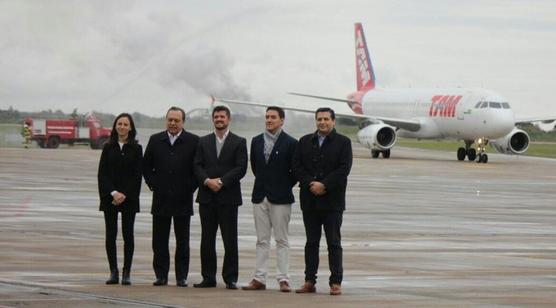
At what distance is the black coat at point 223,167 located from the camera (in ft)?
51.8

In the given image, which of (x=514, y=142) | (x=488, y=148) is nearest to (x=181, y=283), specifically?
(x=514, y=142)

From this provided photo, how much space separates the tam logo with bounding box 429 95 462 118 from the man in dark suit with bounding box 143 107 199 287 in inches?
2068

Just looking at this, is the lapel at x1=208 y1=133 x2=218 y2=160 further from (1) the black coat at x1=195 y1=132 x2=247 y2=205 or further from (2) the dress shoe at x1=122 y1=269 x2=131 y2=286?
(2) the dress shoe at x1=122 y1=269 x2=131 y2=286

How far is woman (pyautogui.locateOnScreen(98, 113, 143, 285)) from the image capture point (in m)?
16.0

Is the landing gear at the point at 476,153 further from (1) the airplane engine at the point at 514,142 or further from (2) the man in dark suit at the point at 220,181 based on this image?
(2) the man in dark suit at the point at 220,181

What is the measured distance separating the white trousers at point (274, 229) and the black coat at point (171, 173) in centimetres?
89

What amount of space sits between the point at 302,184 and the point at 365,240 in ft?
22.2

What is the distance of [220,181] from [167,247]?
3.51 ft

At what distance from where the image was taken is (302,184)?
15531 millimetres

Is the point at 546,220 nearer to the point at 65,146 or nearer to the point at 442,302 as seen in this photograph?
the point at 442,302

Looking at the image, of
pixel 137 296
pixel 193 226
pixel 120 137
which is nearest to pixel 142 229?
pixel 193 226

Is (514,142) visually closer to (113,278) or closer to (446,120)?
(446,120)

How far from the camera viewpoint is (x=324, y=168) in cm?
1560

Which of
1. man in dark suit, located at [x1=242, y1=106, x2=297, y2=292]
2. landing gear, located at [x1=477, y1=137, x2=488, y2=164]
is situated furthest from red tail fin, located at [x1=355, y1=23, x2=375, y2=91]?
man in dark suit, located at [x1=242, y1=106, x2=297, y2=292]
